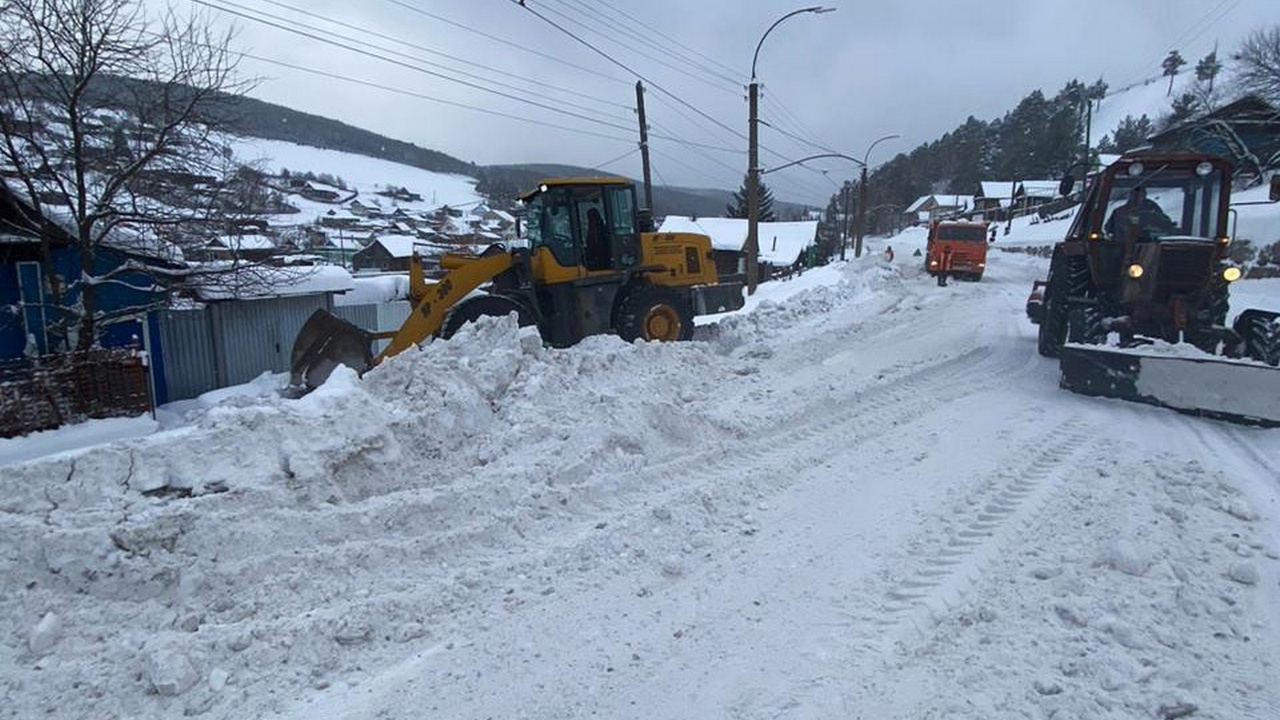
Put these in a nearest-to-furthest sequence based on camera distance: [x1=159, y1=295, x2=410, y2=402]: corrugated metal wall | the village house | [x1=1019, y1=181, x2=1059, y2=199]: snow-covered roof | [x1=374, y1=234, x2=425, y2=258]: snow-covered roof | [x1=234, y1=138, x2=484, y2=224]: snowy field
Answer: [x1=159, y1=295, x2=410, y2=402]: corrugated metal wall
[x1=374, y1=234, x2=425, y2=258]: snow-covered roof
[x1=1019, y1=181, x2=1059, y2=199]: snow-covered roof
[x1=234, y1=138, x2=484, y2=224]: snowy field
the village house

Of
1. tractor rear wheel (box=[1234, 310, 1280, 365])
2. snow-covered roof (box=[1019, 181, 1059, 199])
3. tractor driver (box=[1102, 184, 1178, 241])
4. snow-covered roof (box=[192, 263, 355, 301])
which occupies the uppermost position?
snow-covered roof (box=[1019, 181, 1059, 199])

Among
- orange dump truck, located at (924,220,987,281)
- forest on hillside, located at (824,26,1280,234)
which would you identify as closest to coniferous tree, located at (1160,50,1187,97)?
forest on hillside, located at (824,26,1280,234)

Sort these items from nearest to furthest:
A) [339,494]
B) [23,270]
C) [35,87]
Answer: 1. [339,494]
2. [35,87]
3. [23,270]

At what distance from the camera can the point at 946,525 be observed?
4.32 metres

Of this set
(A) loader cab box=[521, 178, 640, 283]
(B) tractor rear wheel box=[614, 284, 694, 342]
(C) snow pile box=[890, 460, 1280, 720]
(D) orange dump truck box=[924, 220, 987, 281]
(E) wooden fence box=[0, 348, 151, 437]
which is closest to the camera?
(C) snow pile box=[890, 460, 1280, 720]

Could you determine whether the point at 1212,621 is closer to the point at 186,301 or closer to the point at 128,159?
the point at 128,159

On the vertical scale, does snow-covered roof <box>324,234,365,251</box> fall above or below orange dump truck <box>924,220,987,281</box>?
above

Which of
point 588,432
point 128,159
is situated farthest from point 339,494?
point 128,159

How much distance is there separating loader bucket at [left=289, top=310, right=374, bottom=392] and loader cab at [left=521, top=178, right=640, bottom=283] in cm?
293

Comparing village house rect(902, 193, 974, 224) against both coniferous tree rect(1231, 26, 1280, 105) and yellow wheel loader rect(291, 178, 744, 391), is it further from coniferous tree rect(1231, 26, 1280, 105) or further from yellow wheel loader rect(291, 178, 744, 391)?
yellow wheel loader rect(291, 178, 744, 391)

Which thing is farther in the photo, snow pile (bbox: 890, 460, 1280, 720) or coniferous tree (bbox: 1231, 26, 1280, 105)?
coniferous tree (bbox: 1231, 26, 1280, 105)

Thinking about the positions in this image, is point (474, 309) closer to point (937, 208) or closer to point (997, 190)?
point (997, 190)

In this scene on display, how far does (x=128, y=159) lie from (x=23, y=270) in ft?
14.0

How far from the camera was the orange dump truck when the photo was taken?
2708 centimetres
